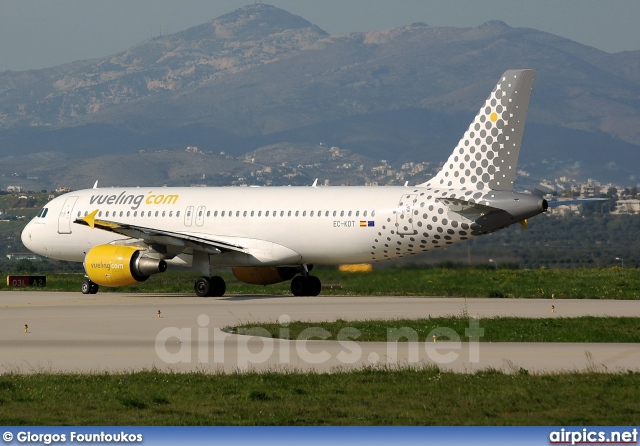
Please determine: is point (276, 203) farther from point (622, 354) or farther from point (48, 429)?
point (48, 429)

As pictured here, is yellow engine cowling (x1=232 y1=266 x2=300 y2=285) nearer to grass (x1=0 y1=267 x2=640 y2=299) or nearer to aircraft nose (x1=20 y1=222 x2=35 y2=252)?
grass (x1=0 y1=267 x2=640 y2=299)

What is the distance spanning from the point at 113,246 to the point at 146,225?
13.9 feet

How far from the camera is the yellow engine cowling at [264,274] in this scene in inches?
1932

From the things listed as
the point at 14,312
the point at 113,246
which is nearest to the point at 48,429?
the point at 14,312

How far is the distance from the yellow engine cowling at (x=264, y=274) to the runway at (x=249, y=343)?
20.3ft

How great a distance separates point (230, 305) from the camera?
40625 mm

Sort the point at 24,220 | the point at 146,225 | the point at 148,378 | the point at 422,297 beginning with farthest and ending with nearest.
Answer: the point at 24,220 → the point at 146,225 → the point at 422,297 → the point at 148,378

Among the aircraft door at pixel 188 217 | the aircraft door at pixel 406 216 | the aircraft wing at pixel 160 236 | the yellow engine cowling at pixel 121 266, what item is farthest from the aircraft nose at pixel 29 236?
the aircraft door at pixel 406 216

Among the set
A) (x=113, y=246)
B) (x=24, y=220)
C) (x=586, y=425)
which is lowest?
(x=586, y=425)

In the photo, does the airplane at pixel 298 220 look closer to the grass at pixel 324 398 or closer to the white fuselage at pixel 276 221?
the white fuselage at pixel 276 221

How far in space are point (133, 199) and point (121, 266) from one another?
6865 millimetres

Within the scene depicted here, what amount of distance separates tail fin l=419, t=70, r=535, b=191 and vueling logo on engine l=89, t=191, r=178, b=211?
13111mm

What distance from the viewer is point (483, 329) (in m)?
28.7

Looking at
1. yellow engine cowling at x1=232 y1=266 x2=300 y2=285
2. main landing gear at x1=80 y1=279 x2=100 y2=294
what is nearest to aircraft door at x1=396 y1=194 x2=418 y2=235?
yellow engine cowling at x1=232 y1=266 x2=300 y2=285
